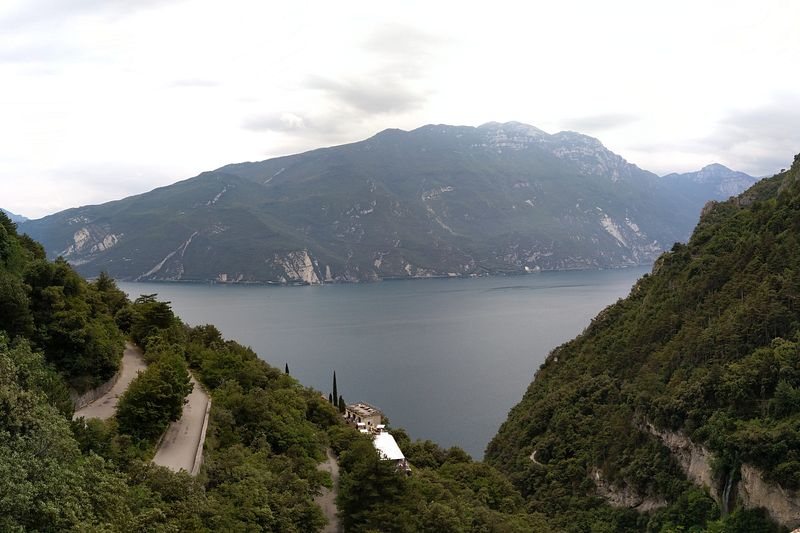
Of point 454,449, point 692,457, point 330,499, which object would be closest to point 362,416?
point 454,449

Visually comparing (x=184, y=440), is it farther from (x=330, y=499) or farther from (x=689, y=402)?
(x=689, y=402)

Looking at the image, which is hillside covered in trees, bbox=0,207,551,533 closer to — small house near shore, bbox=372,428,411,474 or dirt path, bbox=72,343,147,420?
dirt path, bbox=72,343,147,420

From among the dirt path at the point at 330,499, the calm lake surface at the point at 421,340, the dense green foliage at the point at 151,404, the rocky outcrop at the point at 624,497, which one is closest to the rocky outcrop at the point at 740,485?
the rocky outcrop at the point at 624,497

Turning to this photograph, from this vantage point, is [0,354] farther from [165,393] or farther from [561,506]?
[561,506]

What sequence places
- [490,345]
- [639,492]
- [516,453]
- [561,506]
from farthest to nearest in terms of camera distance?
1. [490,345]
2. [516,453]
3. [561,506]
4. [639,492]

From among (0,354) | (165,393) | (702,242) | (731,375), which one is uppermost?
(702,242)

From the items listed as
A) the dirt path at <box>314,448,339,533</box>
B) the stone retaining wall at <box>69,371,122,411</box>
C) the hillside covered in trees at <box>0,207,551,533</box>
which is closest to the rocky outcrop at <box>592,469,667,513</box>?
the hillside covered in trees at <box>0,207,551,533</box>

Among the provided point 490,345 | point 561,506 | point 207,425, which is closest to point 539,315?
point 490,345

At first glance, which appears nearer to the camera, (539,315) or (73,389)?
(73,389)
